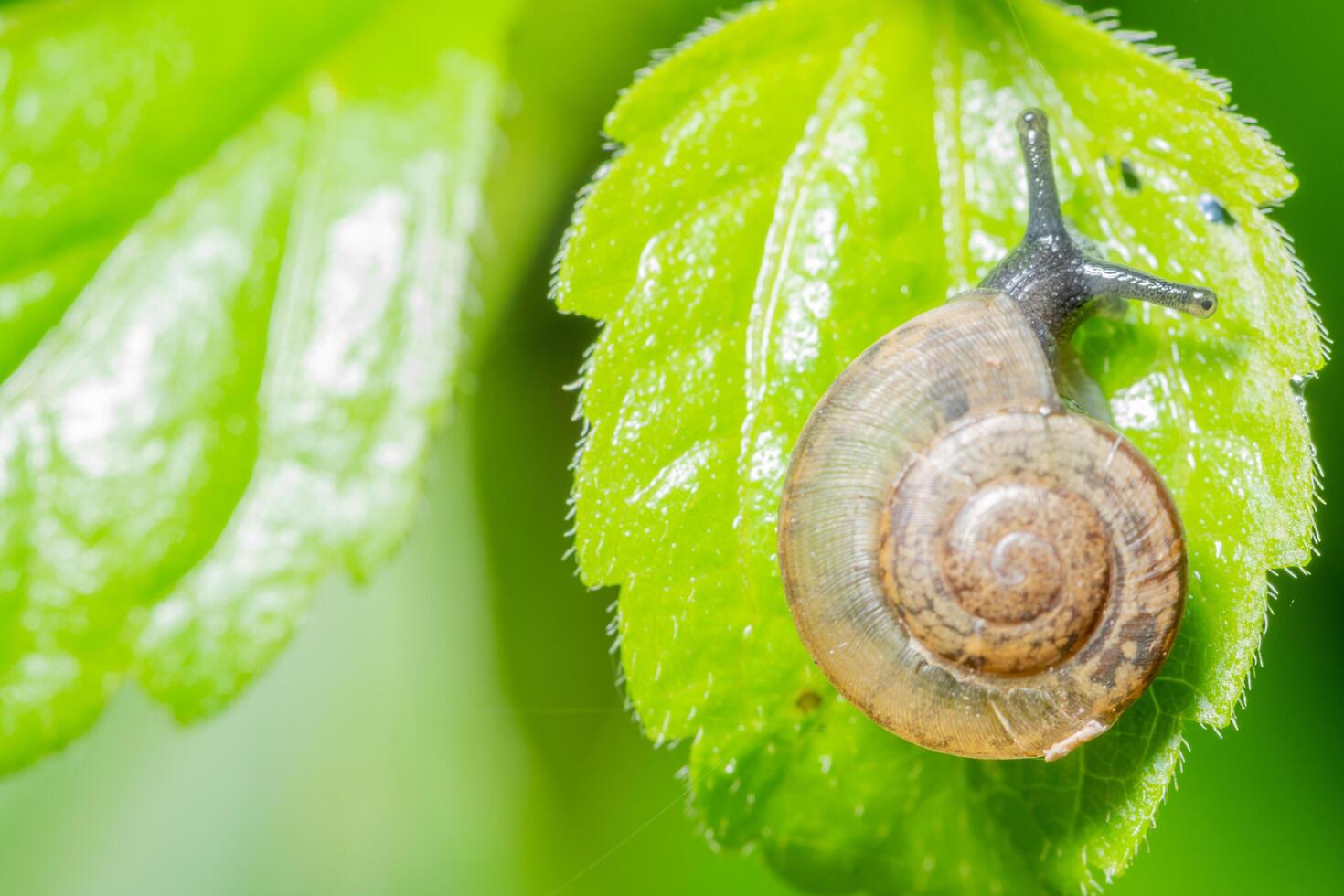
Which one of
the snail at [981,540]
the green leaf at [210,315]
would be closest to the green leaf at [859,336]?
the snail at [981,540]

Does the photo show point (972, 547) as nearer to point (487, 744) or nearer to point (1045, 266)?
point (1045, 266)

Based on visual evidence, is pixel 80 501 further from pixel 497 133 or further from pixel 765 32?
pixel 765 32

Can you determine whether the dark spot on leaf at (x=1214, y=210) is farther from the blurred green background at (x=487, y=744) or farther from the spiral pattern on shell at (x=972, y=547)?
the blurred green background at (x=487, y=744)

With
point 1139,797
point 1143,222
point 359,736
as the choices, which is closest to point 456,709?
point 359,736

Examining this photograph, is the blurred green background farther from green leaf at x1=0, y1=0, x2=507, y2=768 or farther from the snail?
the snail

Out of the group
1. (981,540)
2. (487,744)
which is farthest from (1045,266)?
(487,744)

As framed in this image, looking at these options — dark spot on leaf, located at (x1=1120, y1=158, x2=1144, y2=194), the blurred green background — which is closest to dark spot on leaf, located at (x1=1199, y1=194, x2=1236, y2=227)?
dark spot on leaf, located at (x1=1120, y1=158, x2=1144, y2=194)
